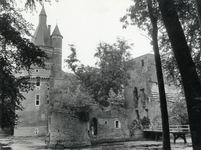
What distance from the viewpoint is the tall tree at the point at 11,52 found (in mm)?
9086

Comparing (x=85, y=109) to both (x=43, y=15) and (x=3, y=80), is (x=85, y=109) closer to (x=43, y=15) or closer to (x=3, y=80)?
(x=3, y=80)

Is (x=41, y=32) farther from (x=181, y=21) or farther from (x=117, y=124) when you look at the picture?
(x=181, y=21)

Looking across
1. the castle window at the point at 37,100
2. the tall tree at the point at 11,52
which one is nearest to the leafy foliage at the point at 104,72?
the castle window at the point at 37,100

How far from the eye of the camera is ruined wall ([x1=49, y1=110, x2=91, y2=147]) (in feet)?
73.7

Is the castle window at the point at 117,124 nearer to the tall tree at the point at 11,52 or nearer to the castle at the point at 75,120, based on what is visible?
the castle at the point at 75,120

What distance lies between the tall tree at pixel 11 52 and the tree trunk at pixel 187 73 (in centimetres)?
543

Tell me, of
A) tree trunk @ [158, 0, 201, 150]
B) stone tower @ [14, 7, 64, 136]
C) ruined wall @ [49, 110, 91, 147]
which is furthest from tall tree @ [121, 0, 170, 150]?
stone tower @ [14, 7, 64, 136]

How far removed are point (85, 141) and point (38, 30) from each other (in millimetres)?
23901

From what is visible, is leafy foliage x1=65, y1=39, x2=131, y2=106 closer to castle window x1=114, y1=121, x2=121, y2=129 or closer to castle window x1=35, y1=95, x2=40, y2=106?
castle window x1=114, y1=121, x2=121, y2=129

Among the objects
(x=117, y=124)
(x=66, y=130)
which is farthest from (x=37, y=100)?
(x=66, y=130)

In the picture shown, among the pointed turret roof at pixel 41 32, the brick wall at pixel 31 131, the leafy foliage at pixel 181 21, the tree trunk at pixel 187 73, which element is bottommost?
the brick wall at pixel 31 131

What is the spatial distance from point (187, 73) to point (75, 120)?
18525 mm

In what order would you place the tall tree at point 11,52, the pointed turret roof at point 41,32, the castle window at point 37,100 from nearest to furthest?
the tall tree at point 11,52, the castle window at point 37,100, the pointed turret roof at point 41,32

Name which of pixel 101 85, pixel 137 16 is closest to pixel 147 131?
pixel 101 85
